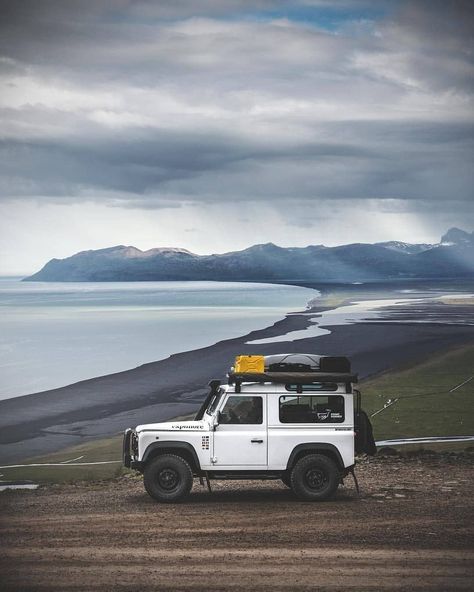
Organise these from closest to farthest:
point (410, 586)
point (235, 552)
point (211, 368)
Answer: point (410, 586) < point (235, 552) < point (211, 368)

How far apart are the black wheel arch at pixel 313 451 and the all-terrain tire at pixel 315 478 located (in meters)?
0.10

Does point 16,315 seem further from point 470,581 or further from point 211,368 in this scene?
point 470,581

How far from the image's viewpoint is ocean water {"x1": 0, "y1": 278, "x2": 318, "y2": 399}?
78875mm

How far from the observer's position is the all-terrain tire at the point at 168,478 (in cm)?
2025

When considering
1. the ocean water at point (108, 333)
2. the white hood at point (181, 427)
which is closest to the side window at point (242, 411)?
the white hood at point (181, 427)

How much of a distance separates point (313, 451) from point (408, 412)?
31.5 meters

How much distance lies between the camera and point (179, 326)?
118125mm

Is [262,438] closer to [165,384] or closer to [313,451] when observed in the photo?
[313,451]

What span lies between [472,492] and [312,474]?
4148 millimetres

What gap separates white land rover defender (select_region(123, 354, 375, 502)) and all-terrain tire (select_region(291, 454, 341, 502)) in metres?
0.02

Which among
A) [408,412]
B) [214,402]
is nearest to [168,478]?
[214,402]

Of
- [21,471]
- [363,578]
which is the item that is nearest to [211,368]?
[21,471]

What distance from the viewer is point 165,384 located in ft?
216

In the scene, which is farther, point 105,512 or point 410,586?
point 105,512
